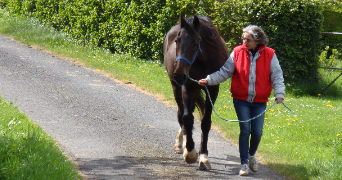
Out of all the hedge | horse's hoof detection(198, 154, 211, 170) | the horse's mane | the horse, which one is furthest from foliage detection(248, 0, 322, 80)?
horse's hoof detection(198, 154, 211, 170)

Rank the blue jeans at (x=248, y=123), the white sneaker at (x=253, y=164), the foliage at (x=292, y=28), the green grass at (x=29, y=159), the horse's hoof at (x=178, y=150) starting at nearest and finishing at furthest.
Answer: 1. the green grass at (x=29, y=159)
2. the blue jeans at (x=248, y=123)
3. the white sneaker at (x=253, y=164)
4. the horse's hoof at (x=178, y=150)
5. the foliage at (x=292, y=28)

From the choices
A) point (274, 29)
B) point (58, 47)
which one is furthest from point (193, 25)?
point (58, 47)

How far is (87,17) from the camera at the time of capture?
14.9 metres

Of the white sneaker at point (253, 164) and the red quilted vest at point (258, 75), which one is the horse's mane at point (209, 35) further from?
the white sneaker at point (253, 164)

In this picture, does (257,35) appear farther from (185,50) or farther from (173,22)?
(173,22)

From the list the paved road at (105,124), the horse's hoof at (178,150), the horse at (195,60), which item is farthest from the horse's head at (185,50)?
the horse's hoof at (178,150)

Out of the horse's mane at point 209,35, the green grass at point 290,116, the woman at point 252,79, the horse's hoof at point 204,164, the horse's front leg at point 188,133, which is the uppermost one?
the horse's mane at point 209,35

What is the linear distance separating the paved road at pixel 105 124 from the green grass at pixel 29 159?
43 cm

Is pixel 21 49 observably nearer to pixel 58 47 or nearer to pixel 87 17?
pixel 58 47

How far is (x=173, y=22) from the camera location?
12094 mm

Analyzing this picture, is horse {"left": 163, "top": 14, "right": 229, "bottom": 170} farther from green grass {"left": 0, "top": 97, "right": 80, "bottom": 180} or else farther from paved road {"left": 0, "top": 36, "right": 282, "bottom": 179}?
green grass {"left": 0, "top": 97, "right": 80, "bottom": 180}

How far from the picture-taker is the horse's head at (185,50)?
15.0 feet

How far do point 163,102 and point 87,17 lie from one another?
7.40 m

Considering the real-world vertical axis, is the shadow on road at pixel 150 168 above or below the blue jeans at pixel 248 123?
below
